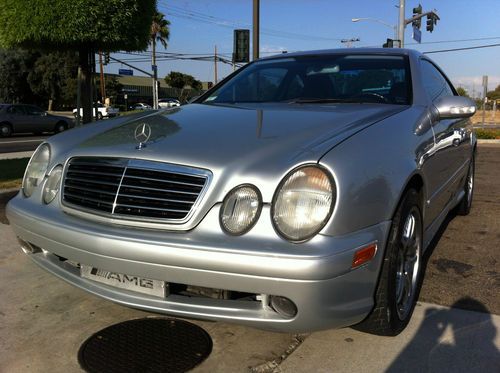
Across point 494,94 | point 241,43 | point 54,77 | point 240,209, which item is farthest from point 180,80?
point 240,209

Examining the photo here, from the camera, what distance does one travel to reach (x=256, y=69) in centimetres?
430

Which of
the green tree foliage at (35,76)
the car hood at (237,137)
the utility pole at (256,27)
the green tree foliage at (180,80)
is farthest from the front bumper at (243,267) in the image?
the green tree foliage at (180,80)

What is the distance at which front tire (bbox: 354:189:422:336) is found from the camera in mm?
2465

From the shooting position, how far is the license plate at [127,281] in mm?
2352

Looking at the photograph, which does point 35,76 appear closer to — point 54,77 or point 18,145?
point 54,77

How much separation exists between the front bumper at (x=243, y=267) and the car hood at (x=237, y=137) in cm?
24

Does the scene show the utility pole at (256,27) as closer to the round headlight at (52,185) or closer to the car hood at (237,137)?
the car hood at (237,137)

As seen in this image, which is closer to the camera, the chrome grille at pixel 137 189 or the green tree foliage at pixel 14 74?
the chrome grille at pixel 137 189

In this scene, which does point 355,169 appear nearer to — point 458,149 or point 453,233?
point 458,149

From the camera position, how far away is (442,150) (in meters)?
3.53

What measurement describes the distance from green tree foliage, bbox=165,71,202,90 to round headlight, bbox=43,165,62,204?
73.0 meters

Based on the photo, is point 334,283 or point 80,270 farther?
point 80,270

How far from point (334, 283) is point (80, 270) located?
53.9 inches

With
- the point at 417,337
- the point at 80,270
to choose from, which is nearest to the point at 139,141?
the point at 80,270
